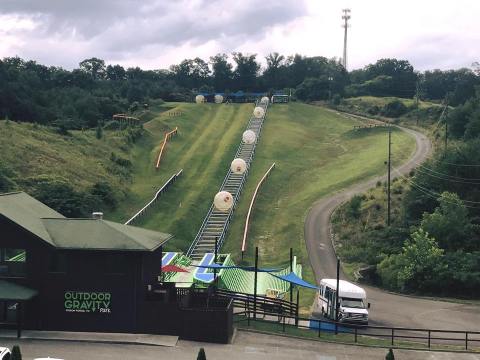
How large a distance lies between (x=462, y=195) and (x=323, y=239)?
15.1m

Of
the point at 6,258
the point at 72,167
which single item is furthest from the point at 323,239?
the point at 6,258

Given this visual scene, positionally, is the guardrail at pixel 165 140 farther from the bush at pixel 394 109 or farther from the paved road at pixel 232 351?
the paved road at pixel 232 351

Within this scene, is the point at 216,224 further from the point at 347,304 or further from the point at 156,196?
the point at 347,304

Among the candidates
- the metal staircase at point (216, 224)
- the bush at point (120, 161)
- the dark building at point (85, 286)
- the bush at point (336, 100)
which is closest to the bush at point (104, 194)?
the metal staircase at point (216, 224)

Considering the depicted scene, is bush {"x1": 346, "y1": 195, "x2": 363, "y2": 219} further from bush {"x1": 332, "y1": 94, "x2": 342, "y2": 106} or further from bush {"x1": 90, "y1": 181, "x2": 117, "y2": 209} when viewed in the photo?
bush {"x1": 332, "y1": 94, "x2": 342, "y2": 106}

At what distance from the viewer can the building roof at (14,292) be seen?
1298 inches

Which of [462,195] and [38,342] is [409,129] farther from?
[38,342]

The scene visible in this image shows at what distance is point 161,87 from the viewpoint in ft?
530

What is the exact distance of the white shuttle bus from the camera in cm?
4009

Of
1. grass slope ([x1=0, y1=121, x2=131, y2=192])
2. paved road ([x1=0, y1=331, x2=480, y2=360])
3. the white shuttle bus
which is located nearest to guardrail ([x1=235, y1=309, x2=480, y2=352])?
the white shuttle bus

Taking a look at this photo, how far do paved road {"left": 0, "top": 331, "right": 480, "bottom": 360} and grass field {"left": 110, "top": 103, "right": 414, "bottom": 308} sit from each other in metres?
13.0

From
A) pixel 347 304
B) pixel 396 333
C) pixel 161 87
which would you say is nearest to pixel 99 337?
pixel 347 304

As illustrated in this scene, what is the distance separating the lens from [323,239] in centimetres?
6394

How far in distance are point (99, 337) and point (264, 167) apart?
5539cm
